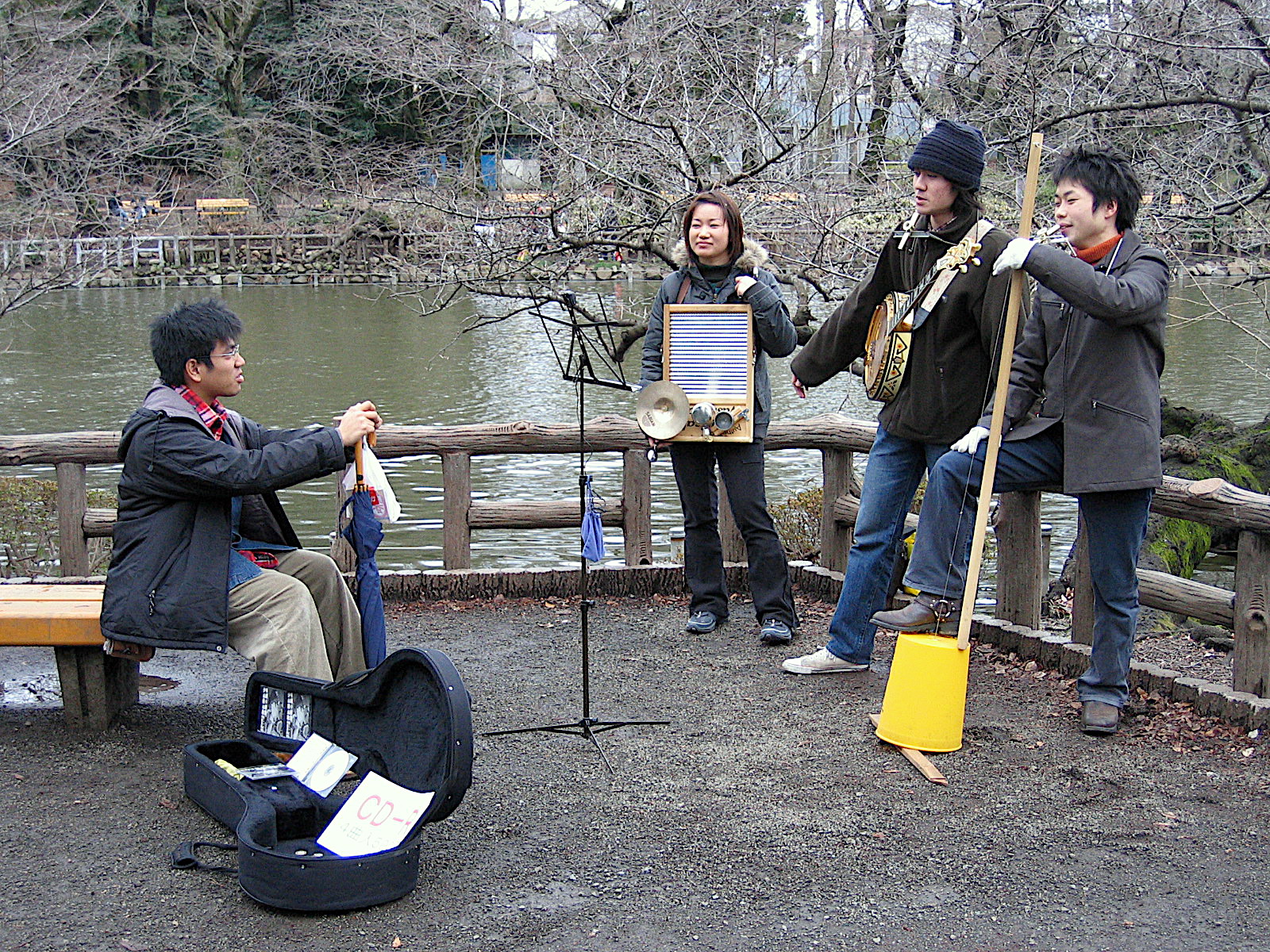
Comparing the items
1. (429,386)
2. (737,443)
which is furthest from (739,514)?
(429,386)

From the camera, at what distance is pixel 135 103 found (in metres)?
22.7

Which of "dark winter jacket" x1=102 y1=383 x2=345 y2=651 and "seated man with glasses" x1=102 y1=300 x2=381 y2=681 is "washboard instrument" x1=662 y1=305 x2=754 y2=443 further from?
"dark winter jacket" x1=102 y1=383 x2=345 y2=651

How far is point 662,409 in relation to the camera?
4.67m

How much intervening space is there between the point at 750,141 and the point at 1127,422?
15.5ft

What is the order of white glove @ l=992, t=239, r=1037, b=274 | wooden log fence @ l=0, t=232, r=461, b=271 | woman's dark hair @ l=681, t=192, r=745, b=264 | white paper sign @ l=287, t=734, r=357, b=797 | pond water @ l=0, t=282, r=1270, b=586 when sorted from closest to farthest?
white paper sign @ l=287, t=734, r=357, b=797
white glove @ l=992, t=239, r=1037, b=274
woman's dark hair @ l=681, t=192, r=745, b=264
pond water @ l=0, t=282, r=1270, b=586
wooden log fence @ l=0, t=232, r=461, b=271

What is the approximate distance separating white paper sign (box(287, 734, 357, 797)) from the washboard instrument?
6.29ft

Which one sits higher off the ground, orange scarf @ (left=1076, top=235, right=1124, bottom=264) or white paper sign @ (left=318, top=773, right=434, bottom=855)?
orange scarf @ (left=1076, top=235, right=1124, bottom=264)

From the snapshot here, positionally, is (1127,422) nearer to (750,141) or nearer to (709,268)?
(709,268)

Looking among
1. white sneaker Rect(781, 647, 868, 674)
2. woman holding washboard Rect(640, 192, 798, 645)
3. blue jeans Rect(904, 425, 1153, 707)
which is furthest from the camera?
woman holding washboard Rect(640, 192, 798, 645)

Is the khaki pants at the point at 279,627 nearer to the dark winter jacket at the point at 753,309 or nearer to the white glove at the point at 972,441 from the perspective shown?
the dark winter jacket at the point at 753,309

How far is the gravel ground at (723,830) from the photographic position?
2.75 m

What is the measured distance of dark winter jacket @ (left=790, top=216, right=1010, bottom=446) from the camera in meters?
3.90

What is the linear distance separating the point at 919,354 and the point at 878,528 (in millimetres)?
620

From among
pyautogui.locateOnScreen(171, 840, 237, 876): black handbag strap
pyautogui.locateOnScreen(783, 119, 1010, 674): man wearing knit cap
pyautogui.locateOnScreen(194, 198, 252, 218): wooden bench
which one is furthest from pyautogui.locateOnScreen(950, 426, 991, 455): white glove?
pyautogui.locateOnScreen(194, 198, 252, 218): wooden bench
